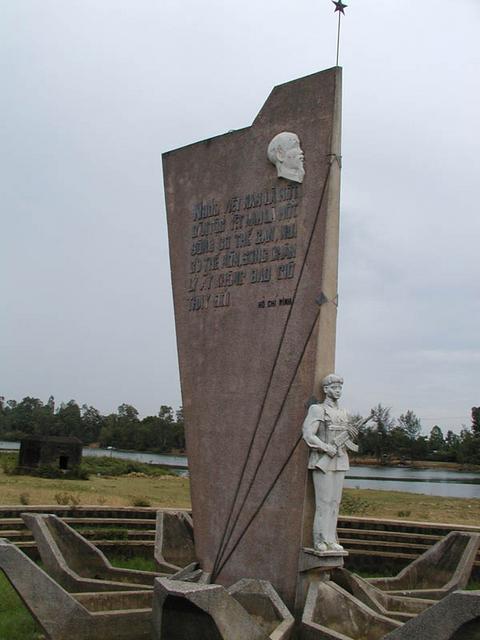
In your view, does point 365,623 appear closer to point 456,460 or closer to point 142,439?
point 456,460

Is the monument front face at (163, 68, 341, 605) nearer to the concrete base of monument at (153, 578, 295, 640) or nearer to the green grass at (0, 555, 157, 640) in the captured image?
the concrete base of monument at (153, 578, 295, 640)

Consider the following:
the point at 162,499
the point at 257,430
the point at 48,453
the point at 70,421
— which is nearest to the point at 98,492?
the point at 162,499

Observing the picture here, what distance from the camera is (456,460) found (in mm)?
62625

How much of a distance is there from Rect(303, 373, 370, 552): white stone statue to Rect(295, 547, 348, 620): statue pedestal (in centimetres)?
6

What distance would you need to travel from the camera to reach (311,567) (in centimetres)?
723

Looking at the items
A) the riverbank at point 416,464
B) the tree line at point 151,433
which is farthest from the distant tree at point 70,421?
the riverbank at point 416,464

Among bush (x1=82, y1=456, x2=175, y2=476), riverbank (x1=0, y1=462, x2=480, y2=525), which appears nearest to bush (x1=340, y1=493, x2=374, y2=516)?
riverbank (x1=0, y1=462, x2=480, y2=525)

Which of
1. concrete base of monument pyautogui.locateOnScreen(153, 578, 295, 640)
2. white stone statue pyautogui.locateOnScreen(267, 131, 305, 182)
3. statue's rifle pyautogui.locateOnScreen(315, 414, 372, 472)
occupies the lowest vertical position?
concrete base of monument pyautogui.locateOnScreen(153, 578, 295, 640)

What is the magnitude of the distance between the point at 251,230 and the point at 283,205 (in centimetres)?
53

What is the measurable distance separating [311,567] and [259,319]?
2.65 meters

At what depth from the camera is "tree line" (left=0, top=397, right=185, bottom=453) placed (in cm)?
7425

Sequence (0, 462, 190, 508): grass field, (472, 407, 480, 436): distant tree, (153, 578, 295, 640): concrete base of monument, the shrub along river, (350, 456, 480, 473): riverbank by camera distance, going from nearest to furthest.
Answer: (153, 578, 295, 640): concrete base of monument, (0, 462, 190, 508): grass field, the shrub along river, (350, 456, 480, 473): riverbank, (472, 407, 480, 436): distant tree

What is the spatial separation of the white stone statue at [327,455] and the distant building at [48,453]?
21888 mm

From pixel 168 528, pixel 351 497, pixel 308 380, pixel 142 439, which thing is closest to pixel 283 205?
pixel 308 380
